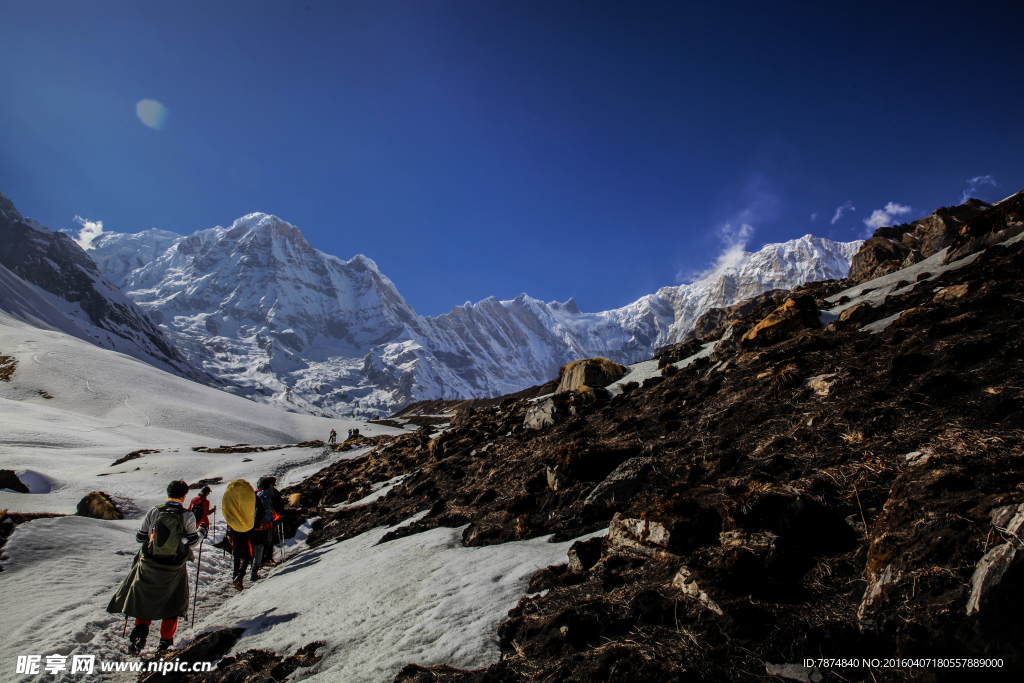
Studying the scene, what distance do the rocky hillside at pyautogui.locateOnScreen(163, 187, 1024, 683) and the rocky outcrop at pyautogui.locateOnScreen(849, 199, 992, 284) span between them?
1827 cm

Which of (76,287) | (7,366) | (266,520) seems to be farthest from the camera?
(76,287)

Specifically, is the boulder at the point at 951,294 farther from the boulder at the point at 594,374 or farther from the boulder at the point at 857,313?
the boulder at the point at 594,374

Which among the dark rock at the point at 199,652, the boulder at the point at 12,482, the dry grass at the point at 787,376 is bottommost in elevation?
the dark rock at the point at 199,652

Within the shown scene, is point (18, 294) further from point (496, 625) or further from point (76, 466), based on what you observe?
point (496, 625)

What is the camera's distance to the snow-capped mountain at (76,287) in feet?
525

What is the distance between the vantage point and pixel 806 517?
12.2ft

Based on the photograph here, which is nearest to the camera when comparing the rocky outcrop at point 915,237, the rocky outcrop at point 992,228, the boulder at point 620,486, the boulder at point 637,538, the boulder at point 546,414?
the boulder at point 637,538

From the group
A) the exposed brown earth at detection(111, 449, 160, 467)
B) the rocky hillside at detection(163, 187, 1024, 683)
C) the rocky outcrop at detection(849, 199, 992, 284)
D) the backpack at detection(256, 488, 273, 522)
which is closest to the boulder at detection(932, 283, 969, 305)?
the rocky hillside at detection(163, 187, 1024, 683)

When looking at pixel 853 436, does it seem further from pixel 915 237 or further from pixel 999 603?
pixel 915 237

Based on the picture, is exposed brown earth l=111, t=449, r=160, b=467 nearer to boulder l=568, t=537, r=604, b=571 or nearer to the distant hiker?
the distant hiker

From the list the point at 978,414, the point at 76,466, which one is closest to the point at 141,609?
the point at 978,414

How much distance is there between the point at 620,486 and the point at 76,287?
246569mm

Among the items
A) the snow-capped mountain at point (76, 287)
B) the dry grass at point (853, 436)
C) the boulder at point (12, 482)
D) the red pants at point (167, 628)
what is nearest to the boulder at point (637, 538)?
the dry grass at point (853, 436)

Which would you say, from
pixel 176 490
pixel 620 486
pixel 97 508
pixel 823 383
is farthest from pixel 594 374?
pixel 97 508
